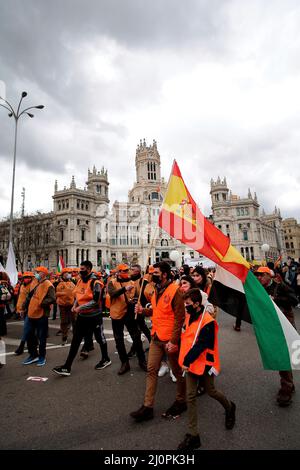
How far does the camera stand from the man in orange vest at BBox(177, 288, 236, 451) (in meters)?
3.19

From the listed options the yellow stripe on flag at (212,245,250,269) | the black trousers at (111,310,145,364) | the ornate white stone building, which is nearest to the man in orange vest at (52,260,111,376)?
the black trousers at (111,310,145,364)

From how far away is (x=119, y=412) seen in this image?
153 inches

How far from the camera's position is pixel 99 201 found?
69.1m

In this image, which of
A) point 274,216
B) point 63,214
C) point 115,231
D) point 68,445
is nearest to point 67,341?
point 68,445

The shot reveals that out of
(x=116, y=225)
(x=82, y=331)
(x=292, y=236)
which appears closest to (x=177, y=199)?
(x=82, y=331)

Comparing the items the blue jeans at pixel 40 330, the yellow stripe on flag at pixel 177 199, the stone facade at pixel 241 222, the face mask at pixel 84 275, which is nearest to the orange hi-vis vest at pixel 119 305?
the face mask at pixel 84 275

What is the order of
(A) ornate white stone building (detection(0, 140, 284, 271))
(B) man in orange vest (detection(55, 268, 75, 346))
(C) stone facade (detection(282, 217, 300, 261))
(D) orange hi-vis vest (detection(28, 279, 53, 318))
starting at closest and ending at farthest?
1. (D) orange hi-vis vest (detection(28, 279, 53, 318))
2. (B) man in orange vest (detection(55, 268, 75, 346))
3. (A) ornate white stone building (detection(0, 140, 284, 271))
4. (C) stone facade (detection(282, 217, 300, 261))

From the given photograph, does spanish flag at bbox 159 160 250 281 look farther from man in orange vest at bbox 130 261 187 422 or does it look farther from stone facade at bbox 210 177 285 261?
stone facade at bbox 210 177 285 261

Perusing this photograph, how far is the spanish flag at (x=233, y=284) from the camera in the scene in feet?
11.9

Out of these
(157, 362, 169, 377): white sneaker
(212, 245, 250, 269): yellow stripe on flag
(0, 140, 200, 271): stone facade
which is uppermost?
(0, 140, 200, 271): stone facade

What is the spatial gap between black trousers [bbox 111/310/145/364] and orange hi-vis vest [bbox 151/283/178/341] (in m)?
1.80

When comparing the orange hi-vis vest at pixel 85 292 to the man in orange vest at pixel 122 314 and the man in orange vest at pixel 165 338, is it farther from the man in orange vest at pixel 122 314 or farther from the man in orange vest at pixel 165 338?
the man in orange vest at pixel 165 338

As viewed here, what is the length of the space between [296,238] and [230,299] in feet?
401

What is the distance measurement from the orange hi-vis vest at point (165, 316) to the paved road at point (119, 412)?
1136mm
